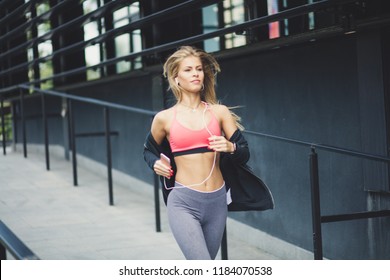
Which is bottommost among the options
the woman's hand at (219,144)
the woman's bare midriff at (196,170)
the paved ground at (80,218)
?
the paved ground at (80,218)

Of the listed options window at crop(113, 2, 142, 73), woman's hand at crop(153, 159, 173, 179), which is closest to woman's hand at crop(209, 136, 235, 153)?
woman's hand at crop(153, 159, 173, 179)

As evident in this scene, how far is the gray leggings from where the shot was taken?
3623 millimetres

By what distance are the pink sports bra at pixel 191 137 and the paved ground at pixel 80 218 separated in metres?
2.28

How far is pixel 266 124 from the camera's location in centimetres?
620

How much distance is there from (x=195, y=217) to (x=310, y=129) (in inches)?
87.8

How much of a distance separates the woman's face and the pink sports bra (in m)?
0.19

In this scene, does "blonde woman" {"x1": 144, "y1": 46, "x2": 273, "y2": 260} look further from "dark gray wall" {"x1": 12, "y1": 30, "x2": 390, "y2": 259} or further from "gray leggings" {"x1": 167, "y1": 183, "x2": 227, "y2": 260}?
"dark gray wall" {"x1": 12, "y1": 30, "x2": 390, "y2": 259}

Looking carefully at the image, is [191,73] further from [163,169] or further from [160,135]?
[163,169]

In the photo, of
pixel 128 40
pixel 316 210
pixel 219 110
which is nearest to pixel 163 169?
pixel 219 110

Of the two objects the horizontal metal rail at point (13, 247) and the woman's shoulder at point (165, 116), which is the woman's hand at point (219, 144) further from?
the horizontal metal rail at point (13, 247)

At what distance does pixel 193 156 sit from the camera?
365 centimetres

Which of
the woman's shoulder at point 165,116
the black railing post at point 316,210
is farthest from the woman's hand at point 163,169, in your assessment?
the black railing post at point 316,210

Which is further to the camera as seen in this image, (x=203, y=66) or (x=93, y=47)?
(x=93, y=47)

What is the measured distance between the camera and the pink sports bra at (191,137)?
363 cm
